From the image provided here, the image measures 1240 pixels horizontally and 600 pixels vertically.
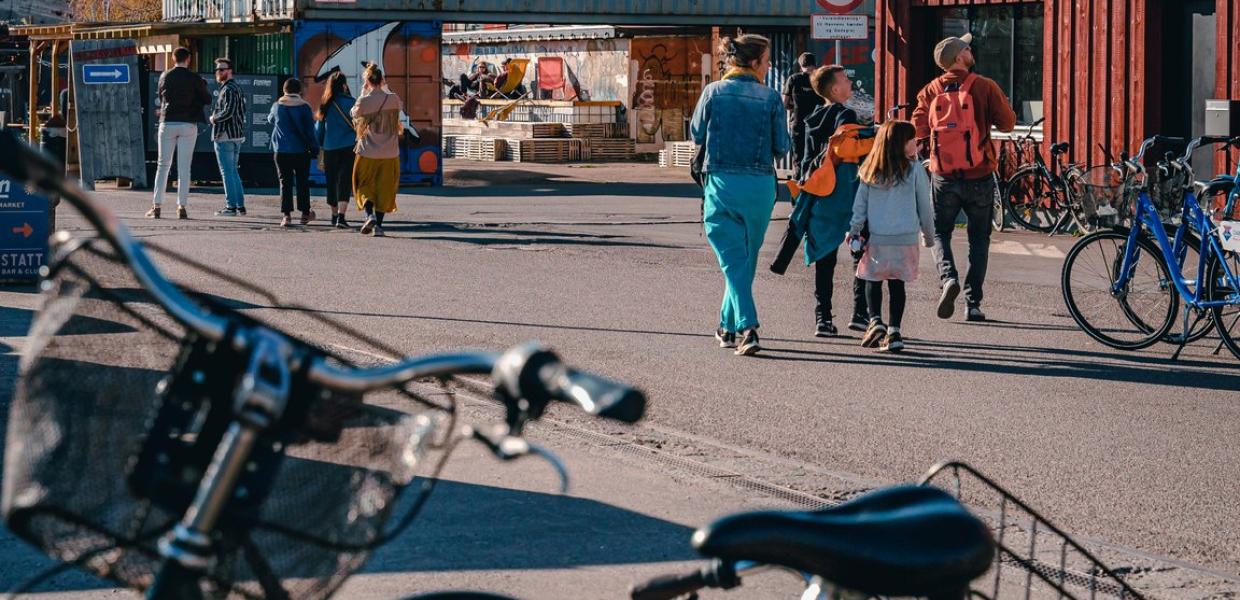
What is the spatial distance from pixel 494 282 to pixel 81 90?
13020 millimetres

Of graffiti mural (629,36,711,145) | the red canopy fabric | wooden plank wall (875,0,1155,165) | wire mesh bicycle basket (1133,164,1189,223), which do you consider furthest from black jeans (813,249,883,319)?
the red canopy fabric

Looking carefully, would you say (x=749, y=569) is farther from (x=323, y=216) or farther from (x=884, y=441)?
(x=323, y=216)

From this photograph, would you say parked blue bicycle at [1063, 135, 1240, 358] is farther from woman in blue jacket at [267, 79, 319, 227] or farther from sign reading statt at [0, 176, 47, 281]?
woman in blue jacket at [267, 79, 319, 227]

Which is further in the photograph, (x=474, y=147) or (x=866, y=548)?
(x=474, y=147)

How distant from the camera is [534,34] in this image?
4081 centimetres

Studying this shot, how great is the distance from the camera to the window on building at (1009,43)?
19609 mm

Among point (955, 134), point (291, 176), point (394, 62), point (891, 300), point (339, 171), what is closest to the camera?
point (891, 300)

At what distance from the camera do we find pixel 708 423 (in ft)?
26.2

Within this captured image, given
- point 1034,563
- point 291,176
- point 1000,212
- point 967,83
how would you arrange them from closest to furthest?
point 1034,563
point 967,83
point 291,176
point 1000,212

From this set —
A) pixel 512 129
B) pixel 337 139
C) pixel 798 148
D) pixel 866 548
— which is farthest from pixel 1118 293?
pixel 512 129

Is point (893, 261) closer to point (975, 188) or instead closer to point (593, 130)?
point (975, 188)

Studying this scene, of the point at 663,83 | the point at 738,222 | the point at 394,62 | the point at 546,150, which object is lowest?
the point at 738,222

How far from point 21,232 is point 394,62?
47.5 ft

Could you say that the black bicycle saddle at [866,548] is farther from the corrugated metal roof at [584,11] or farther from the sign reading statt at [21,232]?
the corrugated metal roof at [584,11]
